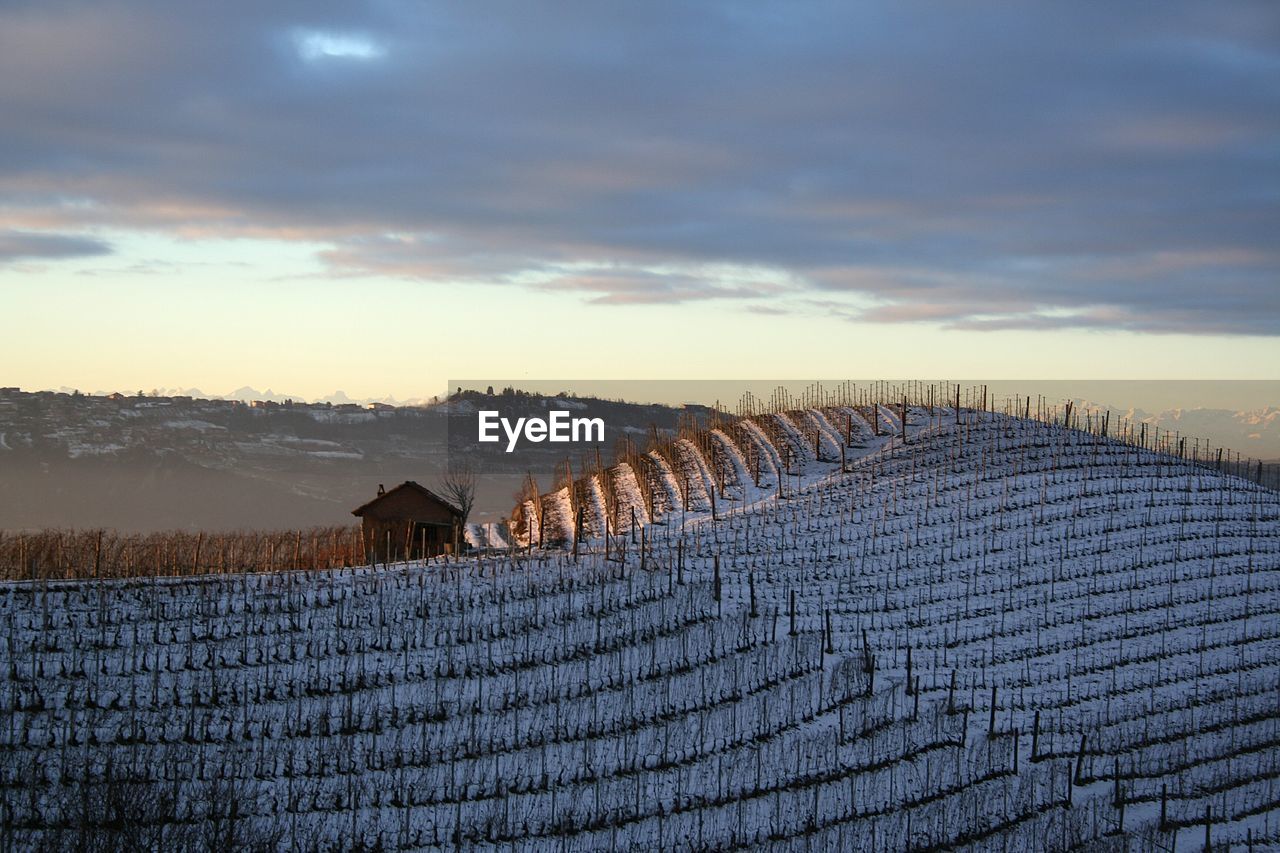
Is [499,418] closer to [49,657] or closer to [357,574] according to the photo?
[357,574]

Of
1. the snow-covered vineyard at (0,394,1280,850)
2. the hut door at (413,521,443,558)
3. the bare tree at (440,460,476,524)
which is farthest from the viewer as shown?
the bare tree at (440,460,476,524)

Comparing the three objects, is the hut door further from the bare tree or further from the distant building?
the bare tree

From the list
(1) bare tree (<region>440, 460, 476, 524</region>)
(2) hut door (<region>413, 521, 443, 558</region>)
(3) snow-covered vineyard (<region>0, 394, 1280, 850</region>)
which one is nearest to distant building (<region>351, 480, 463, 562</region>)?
(2) hut door (<region>413, 521, 443, 558</region>)

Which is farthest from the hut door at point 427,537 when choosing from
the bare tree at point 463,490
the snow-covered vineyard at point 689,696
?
the snow-covered vineyard at point 689,696

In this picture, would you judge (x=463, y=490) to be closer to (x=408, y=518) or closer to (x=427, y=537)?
(x=427, y=537)

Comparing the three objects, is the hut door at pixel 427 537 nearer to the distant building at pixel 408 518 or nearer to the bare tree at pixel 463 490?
the distant building at pixel 408 518

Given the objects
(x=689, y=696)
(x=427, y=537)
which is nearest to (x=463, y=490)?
(x=427, y=537)

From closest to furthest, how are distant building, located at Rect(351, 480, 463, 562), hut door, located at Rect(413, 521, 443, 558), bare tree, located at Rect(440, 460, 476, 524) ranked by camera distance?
hut door, located at Rect(413, 521, 443, 558)
distant building, located at Rect(351, 480, 463, 562)
bare tree, located at Rect(440, 460, 476, 524)

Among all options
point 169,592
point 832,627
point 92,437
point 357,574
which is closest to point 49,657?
point 169,592
